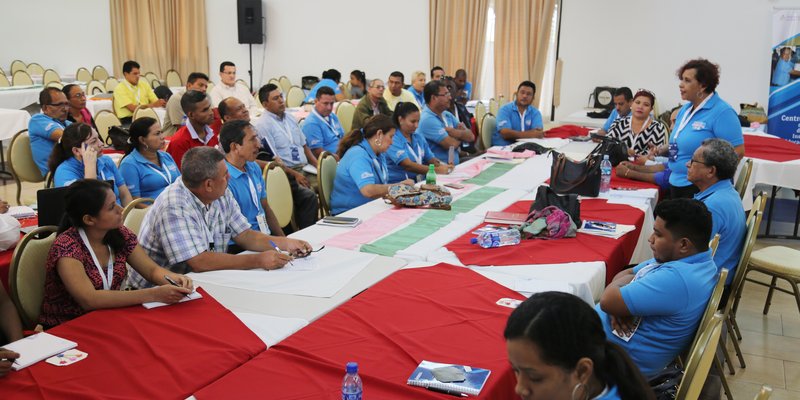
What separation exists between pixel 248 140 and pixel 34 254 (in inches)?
52.7

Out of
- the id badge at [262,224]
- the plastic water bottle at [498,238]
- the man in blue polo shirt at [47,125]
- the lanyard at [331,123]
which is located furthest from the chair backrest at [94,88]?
the plastic water bottle at [498,238]

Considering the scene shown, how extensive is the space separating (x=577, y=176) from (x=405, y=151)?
55.8 inches

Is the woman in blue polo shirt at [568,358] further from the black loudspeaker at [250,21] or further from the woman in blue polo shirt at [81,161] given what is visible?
the black loudspeaker at [250,21]

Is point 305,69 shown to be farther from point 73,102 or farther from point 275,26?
point 73,102

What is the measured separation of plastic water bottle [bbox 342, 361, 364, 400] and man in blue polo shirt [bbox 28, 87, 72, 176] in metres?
4.60

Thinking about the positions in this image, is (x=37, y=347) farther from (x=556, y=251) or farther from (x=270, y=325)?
(x=556, y=251)

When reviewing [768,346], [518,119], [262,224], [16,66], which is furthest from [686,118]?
[16,66]

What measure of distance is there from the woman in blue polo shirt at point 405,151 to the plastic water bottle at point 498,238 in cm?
188

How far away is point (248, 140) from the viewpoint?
364cm

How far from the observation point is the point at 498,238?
3.21 metres

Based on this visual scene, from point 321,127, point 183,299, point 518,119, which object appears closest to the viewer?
point 183,299

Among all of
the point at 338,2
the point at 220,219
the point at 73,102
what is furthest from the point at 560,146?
the point at 338,2

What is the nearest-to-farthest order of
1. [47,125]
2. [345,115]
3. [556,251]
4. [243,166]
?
[556,251], [243,166], [47,125], [345,115]

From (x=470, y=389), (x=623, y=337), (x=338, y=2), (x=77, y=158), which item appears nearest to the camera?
(x=470, y=389)
